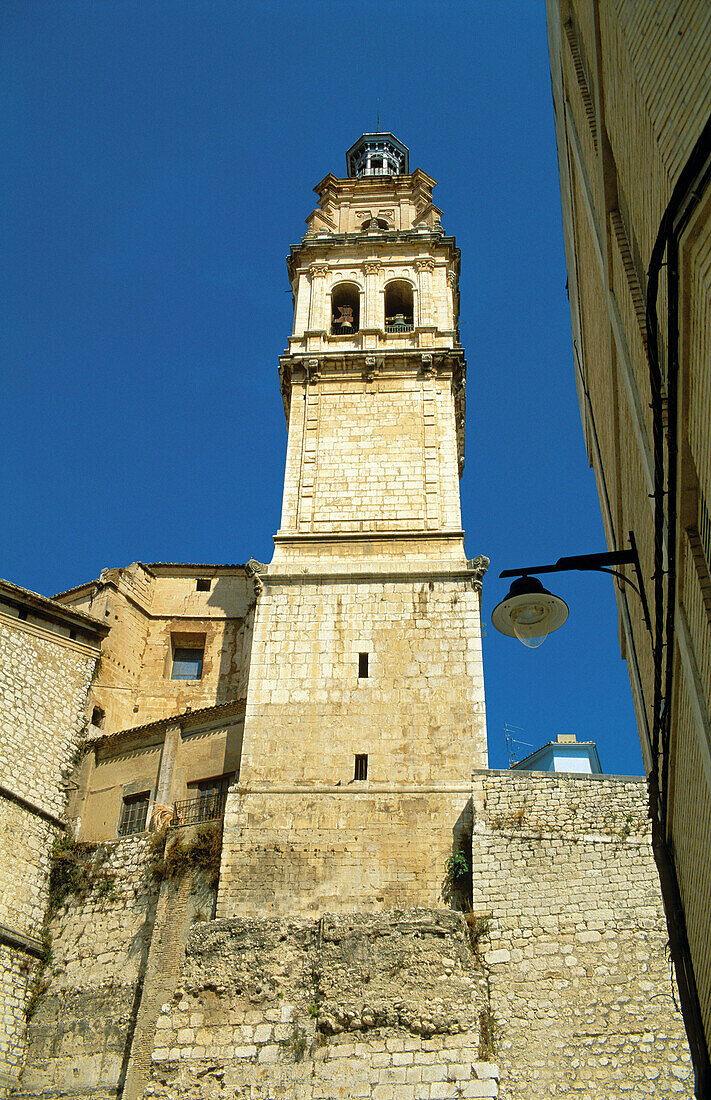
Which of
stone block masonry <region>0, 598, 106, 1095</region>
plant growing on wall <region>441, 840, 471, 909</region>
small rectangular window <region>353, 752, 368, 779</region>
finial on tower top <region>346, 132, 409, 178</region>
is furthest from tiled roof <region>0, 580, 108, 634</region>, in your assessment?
finial on tower top <region>346, 132, 409, 178</region>

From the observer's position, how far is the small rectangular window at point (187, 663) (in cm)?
2553

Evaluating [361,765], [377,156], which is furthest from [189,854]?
[377,156]

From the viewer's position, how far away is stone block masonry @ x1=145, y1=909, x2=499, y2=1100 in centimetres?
1402

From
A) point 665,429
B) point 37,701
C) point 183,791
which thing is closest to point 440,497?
point 183,791

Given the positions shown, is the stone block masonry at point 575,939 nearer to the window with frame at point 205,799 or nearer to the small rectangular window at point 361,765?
the small rectangular window at point 361,765

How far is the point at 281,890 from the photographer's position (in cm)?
1659

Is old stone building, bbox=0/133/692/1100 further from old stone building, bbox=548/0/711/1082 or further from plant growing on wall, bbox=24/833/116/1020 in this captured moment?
old stone building, bbox=548/0/711/1082

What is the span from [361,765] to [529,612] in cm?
1126

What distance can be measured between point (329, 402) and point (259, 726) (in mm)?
8581

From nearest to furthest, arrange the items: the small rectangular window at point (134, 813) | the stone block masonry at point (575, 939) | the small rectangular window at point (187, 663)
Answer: the stone block masonry at point (575, 939), the small rectangular window at point (134, 813), the small rectangular window at point (187, 663)

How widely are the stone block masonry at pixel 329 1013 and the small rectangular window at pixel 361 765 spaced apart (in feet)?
9.13

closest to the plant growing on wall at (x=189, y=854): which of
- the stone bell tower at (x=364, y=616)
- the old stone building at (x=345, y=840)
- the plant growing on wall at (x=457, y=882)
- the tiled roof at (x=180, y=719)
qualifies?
the old stone building at (x=345, y=840)

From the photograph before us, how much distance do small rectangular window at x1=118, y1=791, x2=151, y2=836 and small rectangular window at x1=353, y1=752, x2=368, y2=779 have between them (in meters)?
5.08

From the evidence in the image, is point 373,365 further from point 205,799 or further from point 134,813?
point 134,813
